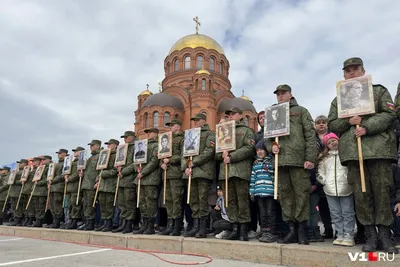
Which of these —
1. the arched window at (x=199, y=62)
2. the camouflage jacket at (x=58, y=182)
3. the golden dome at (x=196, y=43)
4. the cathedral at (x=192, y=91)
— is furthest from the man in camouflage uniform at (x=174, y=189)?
the golden dome at (x=196, y=43)

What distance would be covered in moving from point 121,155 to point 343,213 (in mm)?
4412

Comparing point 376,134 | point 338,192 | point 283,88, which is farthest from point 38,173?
point 376,134

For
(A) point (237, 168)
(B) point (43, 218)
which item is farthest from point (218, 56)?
(A) point (237, 168)

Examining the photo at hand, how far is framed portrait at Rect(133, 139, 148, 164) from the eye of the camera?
5.91m

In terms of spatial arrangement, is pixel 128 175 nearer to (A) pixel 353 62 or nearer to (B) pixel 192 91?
(A) pixel 353 62

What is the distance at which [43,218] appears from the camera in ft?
28.0

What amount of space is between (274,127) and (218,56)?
33.8 m

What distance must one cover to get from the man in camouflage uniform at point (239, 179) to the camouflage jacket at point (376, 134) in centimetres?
138

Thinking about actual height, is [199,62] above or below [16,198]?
above

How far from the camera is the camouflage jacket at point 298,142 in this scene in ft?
12.5

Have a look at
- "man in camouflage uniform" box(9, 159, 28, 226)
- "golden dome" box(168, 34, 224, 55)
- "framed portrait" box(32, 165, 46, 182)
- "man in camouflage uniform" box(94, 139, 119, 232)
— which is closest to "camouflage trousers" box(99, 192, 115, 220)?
"man in camouflage uniform" box(94, 139, 119, 232)

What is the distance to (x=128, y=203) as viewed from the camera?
5.96 m

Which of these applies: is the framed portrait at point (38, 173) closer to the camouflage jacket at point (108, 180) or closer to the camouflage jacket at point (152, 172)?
the camouflage jacket at point (108, 180)

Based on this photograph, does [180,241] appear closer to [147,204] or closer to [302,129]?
[147,204]
